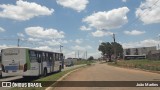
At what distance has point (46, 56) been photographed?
31703 millimetres

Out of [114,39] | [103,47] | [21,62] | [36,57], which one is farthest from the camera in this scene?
[103,47]

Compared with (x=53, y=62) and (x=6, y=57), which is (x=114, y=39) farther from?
(x=6, y=57)

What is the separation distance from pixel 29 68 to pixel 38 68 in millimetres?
2480

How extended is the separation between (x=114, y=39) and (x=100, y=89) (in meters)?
52.9

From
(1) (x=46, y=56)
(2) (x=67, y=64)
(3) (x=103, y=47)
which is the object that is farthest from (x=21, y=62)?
(3) (x=103, y=47)

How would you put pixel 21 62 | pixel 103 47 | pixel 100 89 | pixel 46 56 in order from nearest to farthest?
pixel 100 89
pixel 21 62
pixel 46 56
pixel 103 47

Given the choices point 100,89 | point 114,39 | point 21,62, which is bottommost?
point 100,89

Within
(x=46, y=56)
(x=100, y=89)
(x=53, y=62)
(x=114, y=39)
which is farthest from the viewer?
(x=114, y=39)

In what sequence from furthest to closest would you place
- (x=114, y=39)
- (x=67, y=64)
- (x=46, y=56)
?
(x=67, y=64) → (x=114, y=39) → (x=46, y=56)

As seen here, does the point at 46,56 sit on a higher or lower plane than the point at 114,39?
lower

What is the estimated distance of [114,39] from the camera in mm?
68312

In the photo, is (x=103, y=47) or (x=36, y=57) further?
(x=103, y=47)

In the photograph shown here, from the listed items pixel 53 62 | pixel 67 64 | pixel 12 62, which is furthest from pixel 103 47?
pixel 12 62

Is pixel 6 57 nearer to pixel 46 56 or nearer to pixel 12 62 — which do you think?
pixel 12 62
